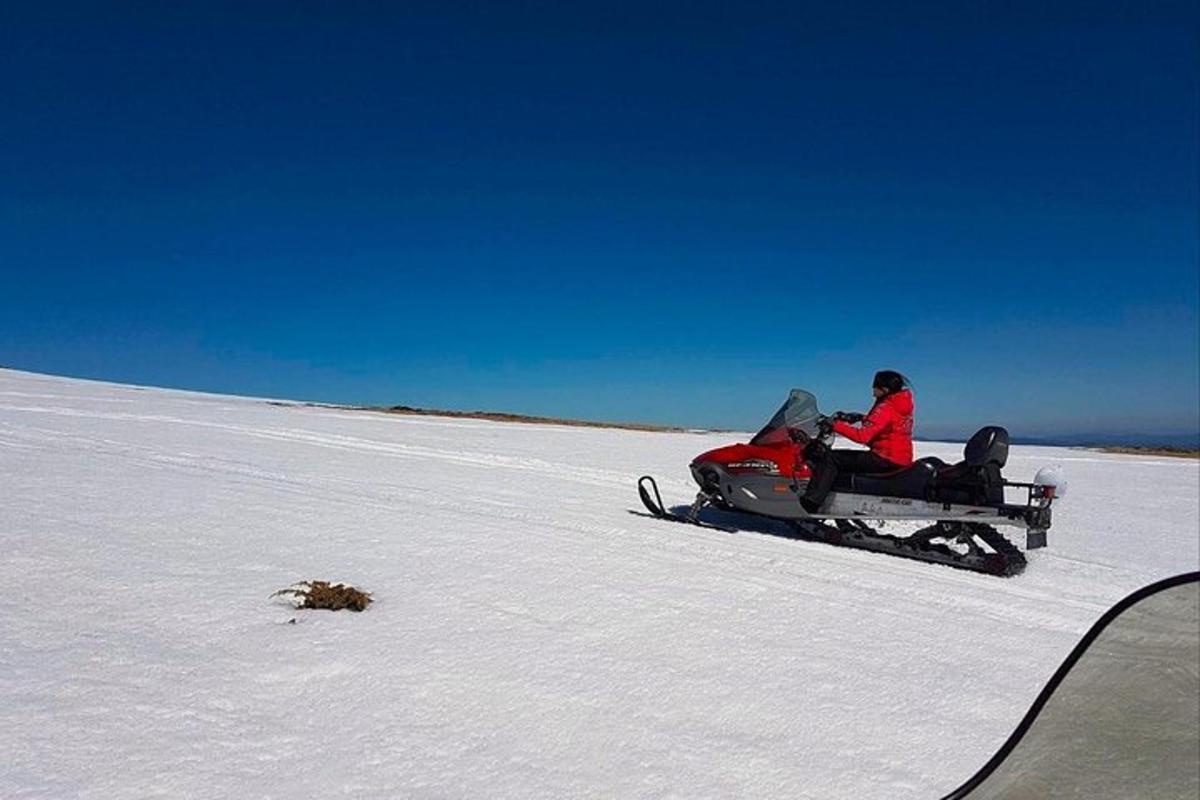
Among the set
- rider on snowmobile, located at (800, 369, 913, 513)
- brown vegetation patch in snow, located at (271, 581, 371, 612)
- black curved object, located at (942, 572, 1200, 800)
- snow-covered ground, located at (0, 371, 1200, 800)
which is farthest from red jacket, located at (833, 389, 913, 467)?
black curved object, located at (942, 572, 1200, 800)

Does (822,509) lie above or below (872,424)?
below

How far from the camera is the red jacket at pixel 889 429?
6.54 metres

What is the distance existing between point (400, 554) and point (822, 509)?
350 cm

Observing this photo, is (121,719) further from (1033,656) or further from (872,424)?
(872,424)

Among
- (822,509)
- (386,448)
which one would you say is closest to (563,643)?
(822,509)

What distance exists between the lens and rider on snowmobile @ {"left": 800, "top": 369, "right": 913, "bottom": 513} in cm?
654

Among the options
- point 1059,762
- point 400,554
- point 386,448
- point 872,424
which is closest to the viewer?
point 1059,762

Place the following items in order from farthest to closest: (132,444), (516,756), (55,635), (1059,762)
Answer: (132,444)
(55,635)
(516,756)
(1059,762)

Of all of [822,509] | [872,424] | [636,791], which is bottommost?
[636,791]

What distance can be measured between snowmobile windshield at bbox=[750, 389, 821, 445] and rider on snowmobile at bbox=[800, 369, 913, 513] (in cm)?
30

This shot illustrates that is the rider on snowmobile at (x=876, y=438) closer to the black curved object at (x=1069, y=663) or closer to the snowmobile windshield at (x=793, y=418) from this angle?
the snowmobile windshield at (x=793, y=418)

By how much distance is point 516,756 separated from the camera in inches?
106

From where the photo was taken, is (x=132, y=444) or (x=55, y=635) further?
(x=132, y=444)

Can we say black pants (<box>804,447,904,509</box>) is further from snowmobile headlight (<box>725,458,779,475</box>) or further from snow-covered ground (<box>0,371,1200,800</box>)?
snow-covered ground (<box>0,371,1200,800</box>)
